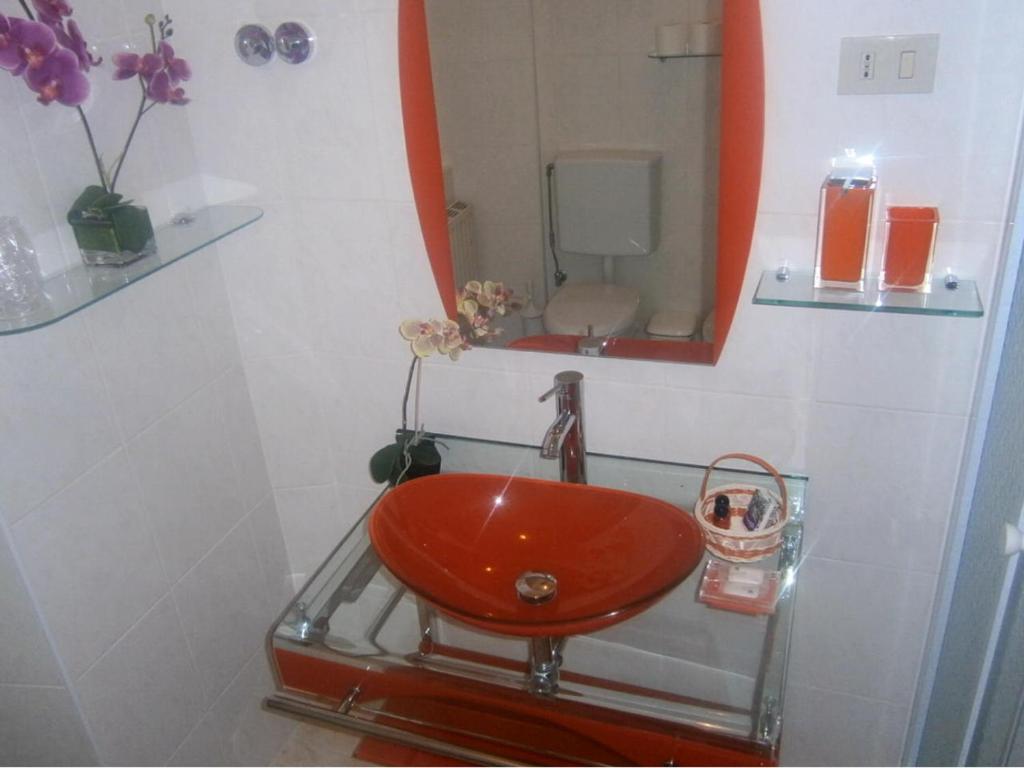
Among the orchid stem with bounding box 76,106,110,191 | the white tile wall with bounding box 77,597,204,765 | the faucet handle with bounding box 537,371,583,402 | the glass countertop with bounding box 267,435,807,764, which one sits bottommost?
the white tile wall with bounding box 77,597,204,765

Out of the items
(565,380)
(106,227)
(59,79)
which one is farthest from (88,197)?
(565,380)

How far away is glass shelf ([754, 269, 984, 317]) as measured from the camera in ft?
4.20

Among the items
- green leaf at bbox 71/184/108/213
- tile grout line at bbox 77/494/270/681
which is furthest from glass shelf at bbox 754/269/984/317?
tile grout line at bbox 77/494/270/681

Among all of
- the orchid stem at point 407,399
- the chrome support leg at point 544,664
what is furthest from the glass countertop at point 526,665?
the orchid stem at point 407,399

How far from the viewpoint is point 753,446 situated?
1589 millimetres

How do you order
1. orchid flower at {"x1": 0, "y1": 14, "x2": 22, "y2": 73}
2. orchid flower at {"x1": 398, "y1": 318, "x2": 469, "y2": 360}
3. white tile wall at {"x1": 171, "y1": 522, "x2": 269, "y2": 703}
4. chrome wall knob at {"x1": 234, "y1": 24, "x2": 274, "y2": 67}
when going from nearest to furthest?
orchid flower at {"x1": 0, "y1": 14, "x2": 22, "y2": 73} → chrome wall knob at {"x1": 234, "y1": 24, "x2": 274, "y2": 67} → orchid flower at {"x1": 398, "y1": 318, "x2": 469, "y2": 360} → white tile wall at {"x1": 171, "y1": 522, "x2": 269, "y2": 703}

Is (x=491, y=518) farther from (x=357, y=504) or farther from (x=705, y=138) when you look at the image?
(x=705, y=138)

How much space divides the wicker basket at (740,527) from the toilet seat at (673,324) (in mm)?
223

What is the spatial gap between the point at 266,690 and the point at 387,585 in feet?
2.57

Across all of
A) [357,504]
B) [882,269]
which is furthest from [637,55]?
[357,504]

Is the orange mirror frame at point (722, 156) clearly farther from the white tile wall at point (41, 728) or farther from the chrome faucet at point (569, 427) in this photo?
the white tile wall at point (41, 728)

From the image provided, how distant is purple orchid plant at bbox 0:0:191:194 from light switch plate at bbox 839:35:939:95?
1092mm

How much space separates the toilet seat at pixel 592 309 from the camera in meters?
1.53

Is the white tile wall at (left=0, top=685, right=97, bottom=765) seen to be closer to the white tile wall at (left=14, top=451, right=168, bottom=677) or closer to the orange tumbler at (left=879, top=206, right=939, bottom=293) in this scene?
the white tile wall at (left=14, top=451, right=168, bottom=677)
